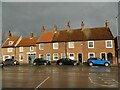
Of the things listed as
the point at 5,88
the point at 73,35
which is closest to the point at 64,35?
the point at 73,35

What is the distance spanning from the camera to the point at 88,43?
5878 cm

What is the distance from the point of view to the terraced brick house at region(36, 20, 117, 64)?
57091mm

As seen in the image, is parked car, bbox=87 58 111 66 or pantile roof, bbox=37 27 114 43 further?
pantile roof, bbox=37 27 114 43

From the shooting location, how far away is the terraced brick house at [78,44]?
187ft

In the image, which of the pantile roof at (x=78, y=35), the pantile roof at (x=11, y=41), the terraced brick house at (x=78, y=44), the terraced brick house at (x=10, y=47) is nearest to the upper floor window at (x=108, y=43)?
A: the terraced brick house at (x=78, y=44)

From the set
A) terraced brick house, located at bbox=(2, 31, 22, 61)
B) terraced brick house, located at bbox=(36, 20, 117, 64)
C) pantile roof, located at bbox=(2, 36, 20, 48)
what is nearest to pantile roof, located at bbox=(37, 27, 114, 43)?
terraced brick house, located at bbox=(36, 20, 117, 64)

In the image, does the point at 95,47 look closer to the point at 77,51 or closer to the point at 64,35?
the point at 77,51

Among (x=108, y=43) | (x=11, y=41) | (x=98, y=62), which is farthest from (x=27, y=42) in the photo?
(x=98, y=62)

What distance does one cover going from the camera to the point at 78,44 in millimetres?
60031

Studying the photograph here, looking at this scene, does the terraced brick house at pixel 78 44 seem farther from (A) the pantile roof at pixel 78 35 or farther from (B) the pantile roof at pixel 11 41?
(B) the pantile roof at pixel 11 41

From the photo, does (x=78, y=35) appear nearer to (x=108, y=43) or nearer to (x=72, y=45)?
(x=72, y=45)

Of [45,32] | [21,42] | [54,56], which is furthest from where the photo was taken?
[21,42]

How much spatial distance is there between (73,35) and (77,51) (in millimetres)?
5252

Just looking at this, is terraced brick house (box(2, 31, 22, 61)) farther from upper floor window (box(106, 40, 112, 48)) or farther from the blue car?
the blue car
